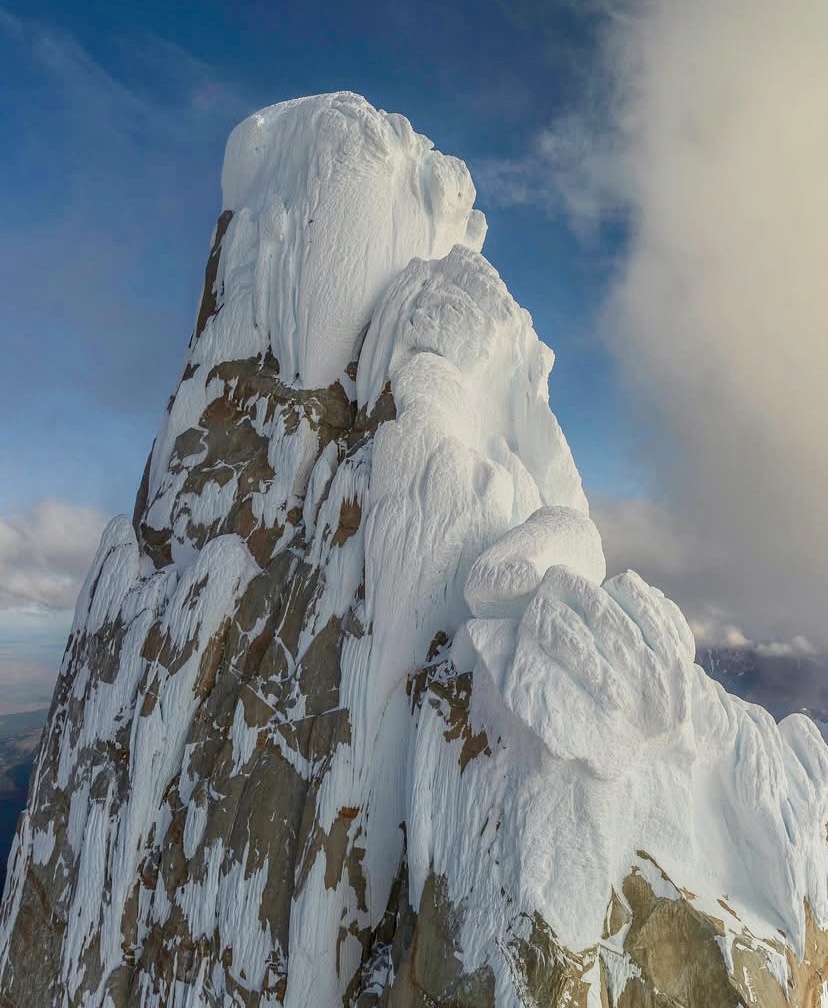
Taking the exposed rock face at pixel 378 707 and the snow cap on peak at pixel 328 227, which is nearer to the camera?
the exposed rock face at pixel 378 707

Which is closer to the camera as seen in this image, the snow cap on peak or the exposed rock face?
the exposed rock face

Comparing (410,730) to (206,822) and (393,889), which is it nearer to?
(393,889)

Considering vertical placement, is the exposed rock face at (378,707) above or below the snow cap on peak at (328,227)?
below

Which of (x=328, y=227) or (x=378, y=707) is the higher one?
(x=328, y=227)

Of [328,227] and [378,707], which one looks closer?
[378,707]
